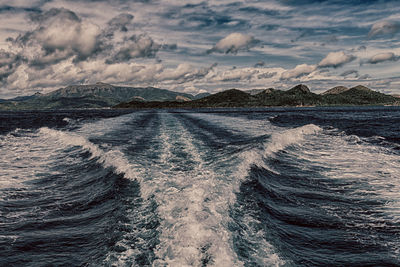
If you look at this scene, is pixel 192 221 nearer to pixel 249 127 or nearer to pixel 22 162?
pixel 22 162

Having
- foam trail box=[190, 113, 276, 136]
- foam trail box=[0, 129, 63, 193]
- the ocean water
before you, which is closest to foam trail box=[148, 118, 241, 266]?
the ocean water

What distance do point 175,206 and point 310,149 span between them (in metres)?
17.2

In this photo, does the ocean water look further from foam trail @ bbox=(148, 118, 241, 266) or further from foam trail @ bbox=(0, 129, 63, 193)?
foam trail @ bbox=(0, 129, 63, 193)

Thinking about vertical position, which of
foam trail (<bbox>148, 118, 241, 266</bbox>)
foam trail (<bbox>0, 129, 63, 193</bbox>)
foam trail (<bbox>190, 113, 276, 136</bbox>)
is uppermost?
foam trail (<bbox>190, 113, 276, 136</bbox>)

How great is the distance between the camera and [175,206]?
30.9 feet

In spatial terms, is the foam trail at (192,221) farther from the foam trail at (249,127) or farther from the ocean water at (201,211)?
the foam trail at (249,127)

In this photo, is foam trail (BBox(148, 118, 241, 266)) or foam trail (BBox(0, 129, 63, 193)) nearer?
foam trail (BBox(148, 118, 241, 266))

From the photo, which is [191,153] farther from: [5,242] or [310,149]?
[5,242]

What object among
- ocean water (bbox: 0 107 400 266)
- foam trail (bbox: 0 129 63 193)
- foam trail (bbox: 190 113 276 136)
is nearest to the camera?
ocean water (bbox: 0 107 400 266)

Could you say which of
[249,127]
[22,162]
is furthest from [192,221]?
[249,127]

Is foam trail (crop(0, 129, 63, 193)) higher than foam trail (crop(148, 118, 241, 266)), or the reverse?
foam trail (crop(148, 118, 241, 266))

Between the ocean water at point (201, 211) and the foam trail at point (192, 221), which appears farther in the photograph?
the ocean water at point (201, 211)

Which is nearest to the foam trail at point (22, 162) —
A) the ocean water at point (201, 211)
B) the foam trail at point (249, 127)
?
the ocean water at point (201, 211)

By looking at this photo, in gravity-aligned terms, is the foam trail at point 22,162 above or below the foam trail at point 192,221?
below
